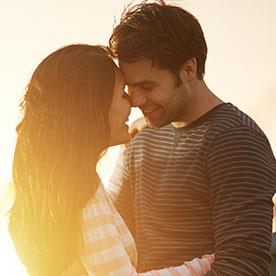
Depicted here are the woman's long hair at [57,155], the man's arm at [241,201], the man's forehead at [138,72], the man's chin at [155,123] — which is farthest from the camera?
the man's chin at [155,123]

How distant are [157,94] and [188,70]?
0.21m

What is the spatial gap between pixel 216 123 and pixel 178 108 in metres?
0.28

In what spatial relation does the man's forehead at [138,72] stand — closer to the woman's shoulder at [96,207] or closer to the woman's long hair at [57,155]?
the woman's long hair at [57,155]

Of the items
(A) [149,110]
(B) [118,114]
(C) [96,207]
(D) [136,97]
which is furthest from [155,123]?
(C) [96,207]

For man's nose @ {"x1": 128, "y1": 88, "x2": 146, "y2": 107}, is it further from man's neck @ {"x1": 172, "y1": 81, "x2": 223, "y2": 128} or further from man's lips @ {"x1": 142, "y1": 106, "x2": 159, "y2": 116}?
man's neck @ {"x1": 172, "y1": 81, "x2": 223, "y2": 128}

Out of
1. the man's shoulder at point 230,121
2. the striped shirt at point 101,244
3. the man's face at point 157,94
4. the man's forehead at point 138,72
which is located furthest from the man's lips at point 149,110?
the striped shirt at point 101,244

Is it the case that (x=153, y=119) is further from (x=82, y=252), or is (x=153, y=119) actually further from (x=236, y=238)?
(x=82, y=252)

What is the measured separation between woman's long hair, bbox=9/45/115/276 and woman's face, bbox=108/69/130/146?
73mm

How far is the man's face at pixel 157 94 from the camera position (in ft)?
10.5

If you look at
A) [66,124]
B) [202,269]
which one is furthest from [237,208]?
[66,124]

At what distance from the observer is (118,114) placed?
2744 millimetres

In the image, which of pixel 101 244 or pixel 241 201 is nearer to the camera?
pixel 101 244

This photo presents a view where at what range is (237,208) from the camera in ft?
9.45

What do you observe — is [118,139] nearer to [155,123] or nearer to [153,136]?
[155,123]
